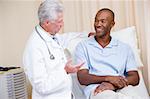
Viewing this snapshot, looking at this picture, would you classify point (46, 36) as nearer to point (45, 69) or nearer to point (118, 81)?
point (45, 69)

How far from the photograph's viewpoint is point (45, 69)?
1661 millimetres

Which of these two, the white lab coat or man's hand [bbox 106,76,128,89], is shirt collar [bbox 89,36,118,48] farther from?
the white lab coat

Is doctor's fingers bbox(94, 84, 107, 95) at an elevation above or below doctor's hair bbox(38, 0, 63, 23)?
below

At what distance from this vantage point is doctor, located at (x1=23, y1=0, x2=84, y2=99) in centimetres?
163

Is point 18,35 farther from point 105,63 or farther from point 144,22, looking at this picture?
point 144,22

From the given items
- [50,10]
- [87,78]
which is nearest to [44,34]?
[50,10]

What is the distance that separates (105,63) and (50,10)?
792 mm

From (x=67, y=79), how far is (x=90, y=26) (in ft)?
3.88

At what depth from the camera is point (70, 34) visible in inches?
101

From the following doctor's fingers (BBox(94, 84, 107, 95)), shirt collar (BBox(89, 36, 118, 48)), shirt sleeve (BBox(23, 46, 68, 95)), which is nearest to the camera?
shirt sleeve (BBox(23, 46, 68, 95))

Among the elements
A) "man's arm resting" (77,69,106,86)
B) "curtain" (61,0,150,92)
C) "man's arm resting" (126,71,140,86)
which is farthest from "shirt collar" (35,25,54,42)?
"curtain" (61,0,150,92)

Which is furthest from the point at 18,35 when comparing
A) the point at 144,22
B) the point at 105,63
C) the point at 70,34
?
the point at 144,22

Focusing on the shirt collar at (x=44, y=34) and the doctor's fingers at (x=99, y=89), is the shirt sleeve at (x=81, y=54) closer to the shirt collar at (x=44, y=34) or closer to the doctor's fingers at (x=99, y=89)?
the doctor's fingers at (x=99, y=89)

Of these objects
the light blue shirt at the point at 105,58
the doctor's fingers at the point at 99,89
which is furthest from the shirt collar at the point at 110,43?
the doctor's fingers at the point at 99,89
